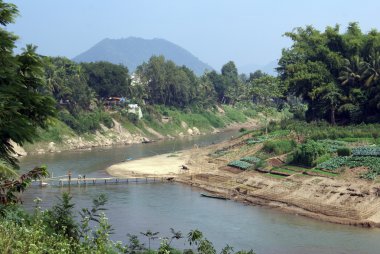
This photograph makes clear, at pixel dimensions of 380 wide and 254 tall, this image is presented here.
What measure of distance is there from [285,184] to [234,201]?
5.77m

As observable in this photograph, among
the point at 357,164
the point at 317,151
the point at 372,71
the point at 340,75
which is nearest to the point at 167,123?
the point at 340,75

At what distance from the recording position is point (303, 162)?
59406 millimetres

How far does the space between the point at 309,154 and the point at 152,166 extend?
22908 millimetres

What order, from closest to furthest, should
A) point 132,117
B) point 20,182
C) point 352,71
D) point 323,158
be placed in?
1. point 20,182
2. point 323,158
3. point 352,71
4. point 132,117

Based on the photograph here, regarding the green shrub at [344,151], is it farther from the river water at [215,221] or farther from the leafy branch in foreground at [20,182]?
the leafy branch in foreground at [20,182]

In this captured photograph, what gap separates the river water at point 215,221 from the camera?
3853 centimetres

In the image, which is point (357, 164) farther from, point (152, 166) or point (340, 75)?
point (152, 166)

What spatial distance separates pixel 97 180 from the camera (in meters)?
62.3

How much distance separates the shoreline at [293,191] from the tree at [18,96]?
33.4 meters

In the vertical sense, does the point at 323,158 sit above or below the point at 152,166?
above

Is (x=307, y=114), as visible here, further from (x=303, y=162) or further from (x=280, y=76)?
(x=303, y=162)

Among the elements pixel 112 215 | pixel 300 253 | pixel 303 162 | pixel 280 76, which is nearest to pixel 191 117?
pixel 280 76

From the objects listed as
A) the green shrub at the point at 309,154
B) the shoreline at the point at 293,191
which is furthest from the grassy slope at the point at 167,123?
the green shrub at the point at 309,154

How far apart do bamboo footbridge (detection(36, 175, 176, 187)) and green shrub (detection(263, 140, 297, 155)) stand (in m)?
12.6
